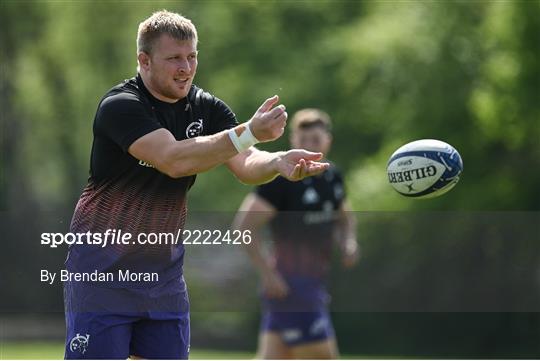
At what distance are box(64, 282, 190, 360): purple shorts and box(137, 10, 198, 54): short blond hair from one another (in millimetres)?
1353

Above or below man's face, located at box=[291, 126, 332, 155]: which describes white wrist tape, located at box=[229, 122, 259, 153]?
below

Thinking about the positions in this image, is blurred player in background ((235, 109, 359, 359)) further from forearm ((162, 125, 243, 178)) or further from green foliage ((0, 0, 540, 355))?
green foliage ((0, 0, 540, 355))

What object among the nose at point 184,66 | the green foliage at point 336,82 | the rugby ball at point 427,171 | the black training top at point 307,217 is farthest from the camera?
the green foliage at point 336,82

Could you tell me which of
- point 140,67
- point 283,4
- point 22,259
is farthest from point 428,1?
point 140,67

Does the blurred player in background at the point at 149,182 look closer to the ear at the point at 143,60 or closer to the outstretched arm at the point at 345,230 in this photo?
the ear at the point at 143,60

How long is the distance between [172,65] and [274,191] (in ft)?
13.8

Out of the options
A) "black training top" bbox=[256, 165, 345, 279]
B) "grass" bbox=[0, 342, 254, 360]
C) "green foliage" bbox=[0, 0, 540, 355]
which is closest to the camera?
"black training top" bbox=[256, 165, 345, 279]

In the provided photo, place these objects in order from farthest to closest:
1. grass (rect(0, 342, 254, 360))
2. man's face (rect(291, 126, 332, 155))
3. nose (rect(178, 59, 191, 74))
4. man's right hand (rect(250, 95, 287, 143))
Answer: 1. grass (rect(0, 342, 254, 360))
2. man's face (rect(291, 126, 332, 155))
3. nose (rect(178, 59, 191, 74))
4. man's right hand (rect(250, 95, 287, 143))

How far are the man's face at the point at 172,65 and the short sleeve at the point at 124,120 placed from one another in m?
0.19

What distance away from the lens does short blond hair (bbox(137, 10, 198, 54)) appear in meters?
5.72

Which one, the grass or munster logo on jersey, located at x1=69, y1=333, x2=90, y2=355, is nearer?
munster logo on jersey, located at x1=69, y1=333, x2=90, y2=355

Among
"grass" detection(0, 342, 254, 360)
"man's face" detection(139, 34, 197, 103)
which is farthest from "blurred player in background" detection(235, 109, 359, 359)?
"grass" detection(0, 342, 254, 360)

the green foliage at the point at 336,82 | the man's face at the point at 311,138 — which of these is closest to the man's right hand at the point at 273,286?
the man's face at the point at 311,138

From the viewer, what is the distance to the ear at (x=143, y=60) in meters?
5.77
